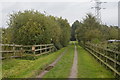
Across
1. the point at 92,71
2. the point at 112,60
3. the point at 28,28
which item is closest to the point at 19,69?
the point at 92,71

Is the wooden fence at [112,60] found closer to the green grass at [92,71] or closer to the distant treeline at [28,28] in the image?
the green grass at [92,71]

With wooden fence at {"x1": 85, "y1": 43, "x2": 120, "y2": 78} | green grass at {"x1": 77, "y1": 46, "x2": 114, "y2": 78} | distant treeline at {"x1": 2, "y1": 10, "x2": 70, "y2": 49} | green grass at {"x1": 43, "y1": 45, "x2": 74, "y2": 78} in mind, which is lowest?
green grass at {"x1": 77, "y1": 46, "x2": 114, "y2": 78}

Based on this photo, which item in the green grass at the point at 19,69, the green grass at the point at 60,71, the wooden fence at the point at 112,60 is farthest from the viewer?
the green grass at the point at 19,69

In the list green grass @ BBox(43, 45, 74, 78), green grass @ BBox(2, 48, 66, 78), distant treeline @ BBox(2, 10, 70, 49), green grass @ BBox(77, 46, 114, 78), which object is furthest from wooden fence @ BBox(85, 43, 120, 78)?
distant treeline @ BBox(2, 10, 70, 49)

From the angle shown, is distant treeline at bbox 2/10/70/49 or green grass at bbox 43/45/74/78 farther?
distant treeline at bbox 2/10/70/49

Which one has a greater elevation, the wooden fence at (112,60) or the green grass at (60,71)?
the wooden fence at (112,60)

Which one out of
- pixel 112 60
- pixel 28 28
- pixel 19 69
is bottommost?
pixel 19 69

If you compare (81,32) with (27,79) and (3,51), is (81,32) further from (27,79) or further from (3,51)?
(27,79)

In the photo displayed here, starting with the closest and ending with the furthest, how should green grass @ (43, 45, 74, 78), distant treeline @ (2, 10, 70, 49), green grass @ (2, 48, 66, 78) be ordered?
green grass @ (43, 45, 74, 78) → green grass @ (2, 48, 66, 78) → distant treeline @ (2, 10, 70, 49)

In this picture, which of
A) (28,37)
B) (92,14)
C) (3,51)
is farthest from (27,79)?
(92,14)

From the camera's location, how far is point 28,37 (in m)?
20.0

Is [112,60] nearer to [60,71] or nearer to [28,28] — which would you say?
[60,71]

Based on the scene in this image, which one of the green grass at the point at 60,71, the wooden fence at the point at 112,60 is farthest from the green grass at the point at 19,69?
the wooden fence at the point at 112,60

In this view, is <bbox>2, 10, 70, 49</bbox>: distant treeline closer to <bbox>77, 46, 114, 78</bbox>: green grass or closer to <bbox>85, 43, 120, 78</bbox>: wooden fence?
<bbox>77, 46, 114, 78</bbox>: green grass
